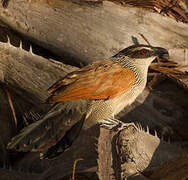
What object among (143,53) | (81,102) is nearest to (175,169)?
(81,102)

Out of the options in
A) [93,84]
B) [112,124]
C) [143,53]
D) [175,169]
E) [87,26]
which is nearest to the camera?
[175,169]

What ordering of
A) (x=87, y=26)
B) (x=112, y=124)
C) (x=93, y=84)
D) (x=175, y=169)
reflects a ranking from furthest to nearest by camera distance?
(x=87, y=26)
(x=112, y=124)
(x=93, y=84)
(x=175, y=169)

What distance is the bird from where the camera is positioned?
269 cm

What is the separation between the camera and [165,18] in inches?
140

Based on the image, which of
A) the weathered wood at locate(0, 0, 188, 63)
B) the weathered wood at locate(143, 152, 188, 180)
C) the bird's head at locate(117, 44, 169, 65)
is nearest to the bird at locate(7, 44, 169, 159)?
the bird's head at locate(117, 44, 169, 65)

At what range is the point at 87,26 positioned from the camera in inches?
137

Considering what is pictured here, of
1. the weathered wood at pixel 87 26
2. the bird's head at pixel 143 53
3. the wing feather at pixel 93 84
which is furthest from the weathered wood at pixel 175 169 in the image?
the weathered wood at pixel 87 26

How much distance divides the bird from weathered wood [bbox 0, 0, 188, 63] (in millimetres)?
263

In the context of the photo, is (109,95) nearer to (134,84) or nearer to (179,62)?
(134,84)

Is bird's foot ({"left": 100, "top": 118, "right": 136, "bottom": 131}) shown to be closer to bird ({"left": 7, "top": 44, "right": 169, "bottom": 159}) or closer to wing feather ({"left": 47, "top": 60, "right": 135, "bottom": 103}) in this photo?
bird ({"left": 7, "top": 44, "right": 169, "bottom": 159})

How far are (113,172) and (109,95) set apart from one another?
0.65 metres

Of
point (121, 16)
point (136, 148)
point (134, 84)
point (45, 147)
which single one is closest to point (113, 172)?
point (136, 148)

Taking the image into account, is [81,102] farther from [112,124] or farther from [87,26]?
[87,26]

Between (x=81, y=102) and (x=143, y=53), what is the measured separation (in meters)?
0.73
